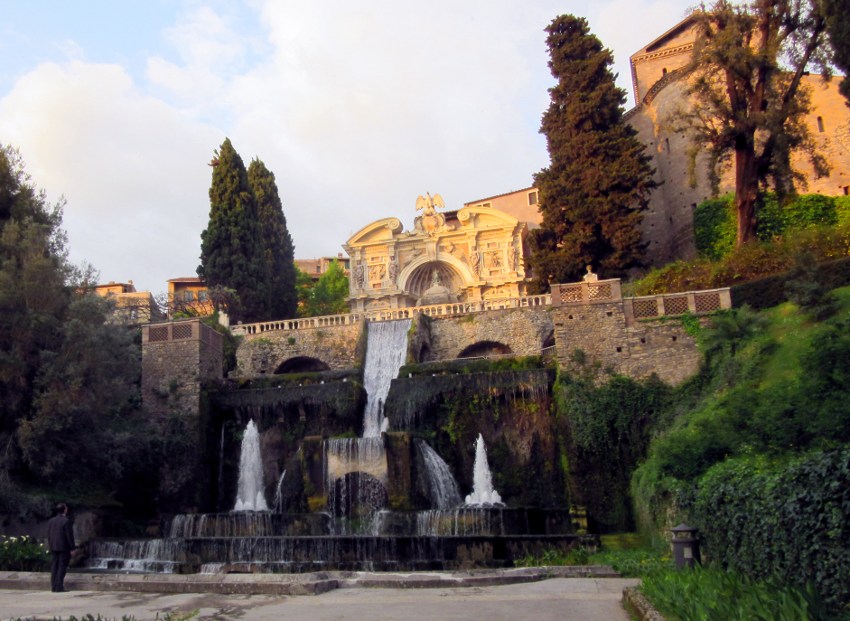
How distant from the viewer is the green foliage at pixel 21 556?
50.9 feet

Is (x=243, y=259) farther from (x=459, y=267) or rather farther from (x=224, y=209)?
(x=459, y=267)

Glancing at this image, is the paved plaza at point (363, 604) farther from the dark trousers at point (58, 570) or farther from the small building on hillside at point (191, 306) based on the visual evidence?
the small building on hillside at point (191, 306)

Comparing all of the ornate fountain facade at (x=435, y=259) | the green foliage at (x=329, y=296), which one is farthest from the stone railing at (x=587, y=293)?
the green foliage at (x=329, y=296)

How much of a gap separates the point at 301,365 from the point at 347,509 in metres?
12.9

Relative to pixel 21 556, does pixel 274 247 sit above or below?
above

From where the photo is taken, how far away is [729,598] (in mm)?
6992

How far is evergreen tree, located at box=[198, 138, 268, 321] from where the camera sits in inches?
1519

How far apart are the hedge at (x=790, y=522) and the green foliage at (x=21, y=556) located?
12.4m

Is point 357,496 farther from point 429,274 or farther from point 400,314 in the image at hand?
point 429,274

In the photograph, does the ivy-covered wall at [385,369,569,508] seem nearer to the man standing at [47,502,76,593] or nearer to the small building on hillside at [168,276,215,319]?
the man standing at [47,502,76,593]

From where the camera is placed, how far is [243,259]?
38750 millimetres

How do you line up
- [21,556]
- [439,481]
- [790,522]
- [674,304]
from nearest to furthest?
1. [790,522]
2. [21,556]
3. [439,481]
4. [674,304]

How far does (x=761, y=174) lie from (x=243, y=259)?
23.0 meters


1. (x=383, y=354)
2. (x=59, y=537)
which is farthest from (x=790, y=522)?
(x=383, y=354)
